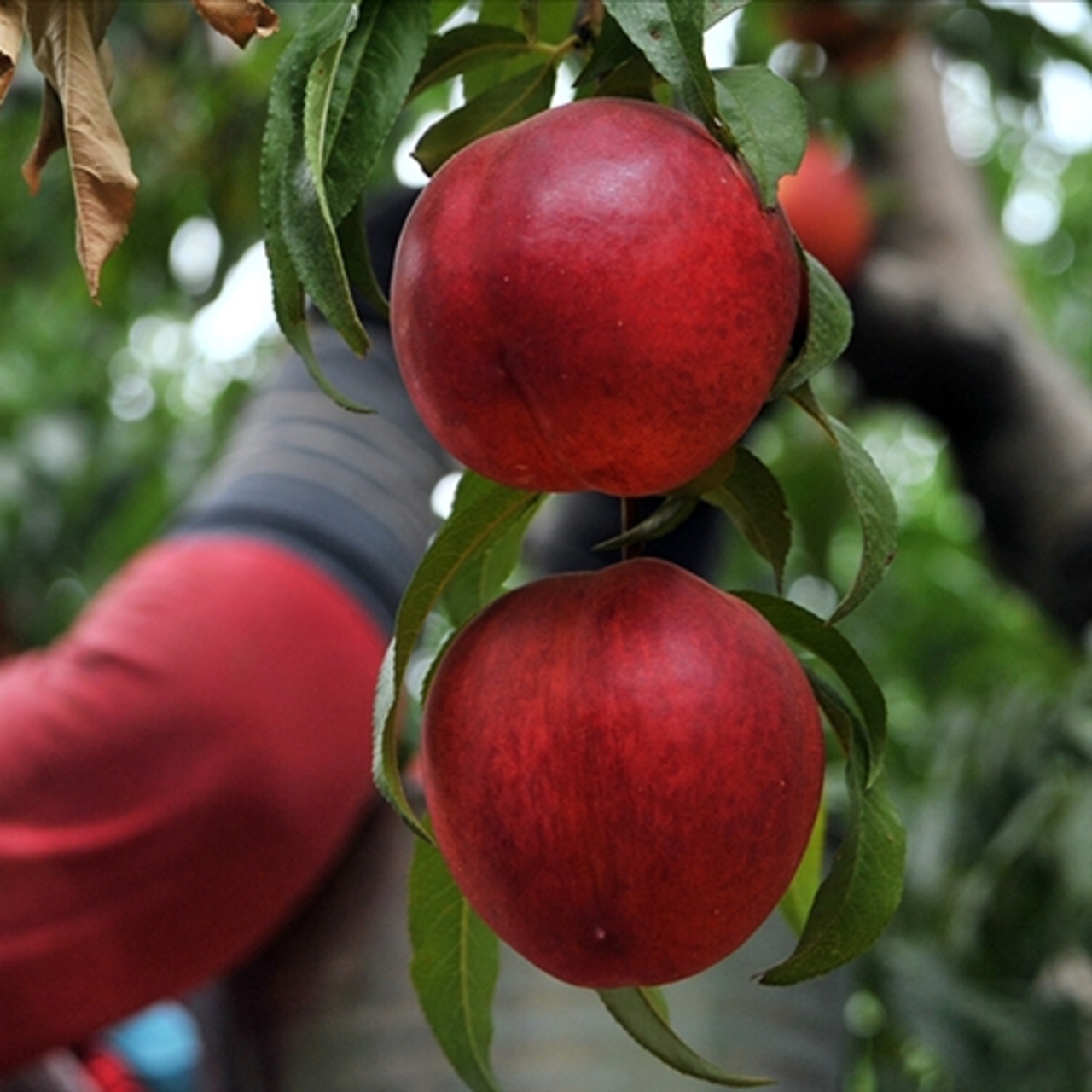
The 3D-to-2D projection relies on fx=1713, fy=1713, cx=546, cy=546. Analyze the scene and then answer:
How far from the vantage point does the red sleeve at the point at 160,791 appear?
0.97 meters

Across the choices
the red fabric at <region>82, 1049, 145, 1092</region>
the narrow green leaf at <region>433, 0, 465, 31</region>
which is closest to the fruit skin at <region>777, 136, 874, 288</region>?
the red fabric at <region>82, 1049, 145, 1092</region>

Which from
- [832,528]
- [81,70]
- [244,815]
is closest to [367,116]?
[81,70]

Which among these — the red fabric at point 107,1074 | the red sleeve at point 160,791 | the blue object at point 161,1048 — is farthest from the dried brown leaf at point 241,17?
the blue object at point 161,1048

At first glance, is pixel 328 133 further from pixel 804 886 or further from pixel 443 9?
pixel 804 886

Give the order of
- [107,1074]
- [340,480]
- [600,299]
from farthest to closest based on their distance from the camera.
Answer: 1. [107,1074]
2. [340,480]
3. [600,299]

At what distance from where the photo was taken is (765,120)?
0.41 meters

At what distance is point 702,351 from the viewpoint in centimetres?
38

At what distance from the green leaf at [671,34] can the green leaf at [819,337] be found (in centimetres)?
6

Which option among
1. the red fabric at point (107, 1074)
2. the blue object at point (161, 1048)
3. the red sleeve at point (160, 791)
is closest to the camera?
the red sleeve at point (160, 791)

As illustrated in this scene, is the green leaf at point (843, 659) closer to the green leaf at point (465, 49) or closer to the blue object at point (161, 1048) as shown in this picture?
the green leaf at point (465, 49)

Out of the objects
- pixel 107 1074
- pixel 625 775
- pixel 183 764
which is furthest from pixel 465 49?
pixel 107 1074

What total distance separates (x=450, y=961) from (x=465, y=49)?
0.85 ft

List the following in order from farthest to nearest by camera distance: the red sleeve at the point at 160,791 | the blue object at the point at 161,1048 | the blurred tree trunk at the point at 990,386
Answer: the blue object at the point at 161,1048
the blurred tree trunk at the point at 990,386
the red sleeve at the point at 160,791

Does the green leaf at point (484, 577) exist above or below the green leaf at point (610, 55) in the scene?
below
